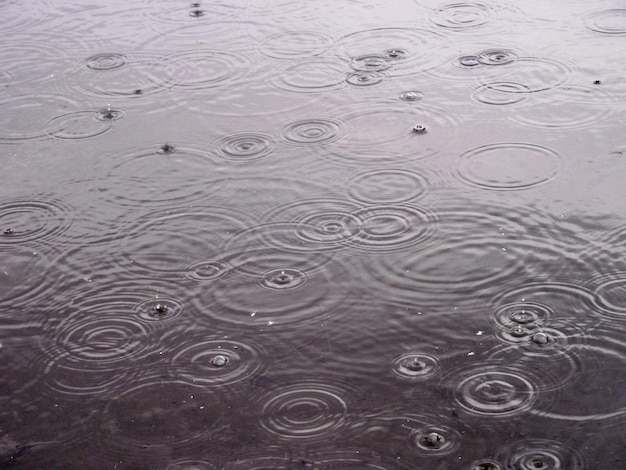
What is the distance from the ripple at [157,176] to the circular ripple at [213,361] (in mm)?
1027

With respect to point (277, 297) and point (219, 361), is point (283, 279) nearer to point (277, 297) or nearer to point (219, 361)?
point (277, 297)

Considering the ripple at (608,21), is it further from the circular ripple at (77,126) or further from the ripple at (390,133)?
the circular ripple at (77,126)

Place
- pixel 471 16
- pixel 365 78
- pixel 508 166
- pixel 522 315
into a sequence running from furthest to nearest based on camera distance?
pixel 471 16, pixel 365 78, pixel 508 166, pixel 522 315

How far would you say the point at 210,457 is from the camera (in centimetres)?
Answer: 284

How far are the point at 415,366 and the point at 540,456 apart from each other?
557 millimetres

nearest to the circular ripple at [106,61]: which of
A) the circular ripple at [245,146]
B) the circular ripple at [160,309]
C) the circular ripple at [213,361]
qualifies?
the circular ripple at [245,146]

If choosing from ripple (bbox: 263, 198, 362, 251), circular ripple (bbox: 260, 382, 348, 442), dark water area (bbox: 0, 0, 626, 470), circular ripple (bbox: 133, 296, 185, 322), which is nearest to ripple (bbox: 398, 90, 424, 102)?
dark water area (bbox: 0, 0, 626, 470)

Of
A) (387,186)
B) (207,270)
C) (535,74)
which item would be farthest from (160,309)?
(535,74)

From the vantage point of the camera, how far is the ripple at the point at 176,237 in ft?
12.4

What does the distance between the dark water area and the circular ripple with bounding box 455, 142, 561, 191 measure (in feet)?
0.06

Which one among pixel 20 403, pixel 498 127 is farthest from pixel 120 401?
pixel 498 127

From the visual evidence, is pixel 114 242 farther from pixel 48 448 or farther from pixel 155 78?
pixel 155 78

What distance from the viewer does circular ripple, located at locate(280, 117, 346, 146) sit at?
458cm

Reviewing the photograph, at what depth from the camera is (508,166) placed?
4250mm
